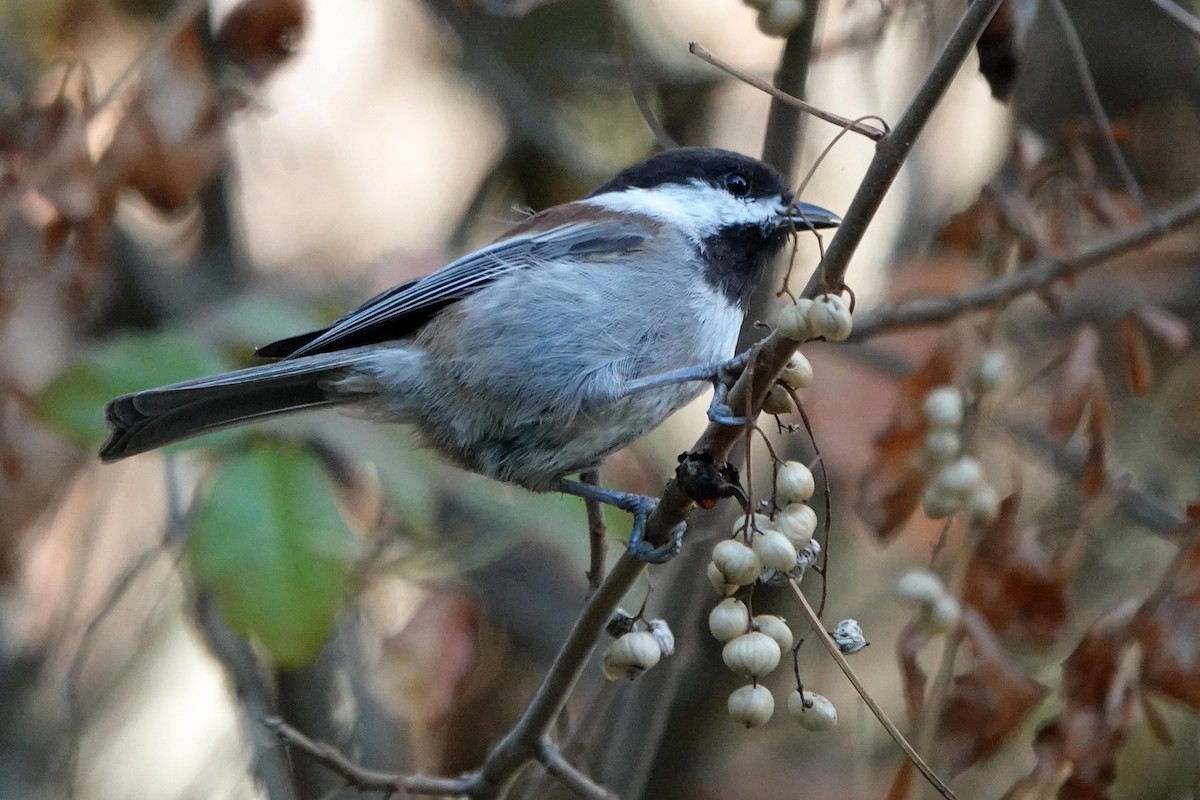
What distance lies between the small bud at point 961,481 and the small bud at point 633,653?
69 cm

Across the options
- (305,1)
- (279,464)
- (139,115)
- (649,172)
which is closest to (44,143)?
(139,115)

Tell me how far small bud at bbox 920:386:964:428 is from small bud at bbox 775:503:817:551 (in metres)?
0.80

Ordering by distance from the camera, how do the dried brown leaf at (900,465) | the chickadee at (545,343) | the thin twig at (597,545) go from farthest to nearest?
the chickadee at (545,343), the dried brown leaf at (900,465), the thin twig at (597,545)

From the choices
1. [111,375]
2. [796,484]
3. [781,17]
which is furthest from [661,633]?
[111,375]

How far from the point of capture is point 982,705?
2.06 m

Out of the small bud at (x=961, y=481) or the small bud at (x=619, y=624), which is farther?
the small bud at (x=961, y=481)

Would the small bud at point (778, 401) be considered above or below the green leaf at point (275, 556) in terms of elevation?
above

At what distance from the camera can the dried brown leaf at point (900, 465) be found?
2.36 m

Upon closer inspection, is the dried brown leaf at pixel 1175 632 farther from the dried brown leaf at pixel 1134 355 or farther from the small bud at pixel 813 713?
the small bud at pixel 813 713

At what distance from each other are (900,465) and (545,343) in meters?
0.76

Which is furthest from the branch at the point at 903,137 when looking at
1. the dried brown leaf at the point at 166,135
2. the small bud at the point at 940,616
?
the dried brown leaf at the point at 166,135

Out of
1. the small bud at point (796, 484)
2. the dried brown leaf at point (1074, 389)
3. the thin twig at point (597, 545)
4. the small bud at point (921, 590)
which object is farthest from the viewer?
the dried brown leaf at point (1074, 389)

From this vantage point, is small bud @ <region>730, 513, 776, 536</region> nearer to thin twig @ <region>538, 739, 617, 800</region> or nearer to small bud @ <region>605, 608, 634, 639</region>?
small bud @ <region>605, 608, 634, 639</region>

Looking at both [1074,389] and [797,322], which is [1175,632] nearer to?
[1074,389]
